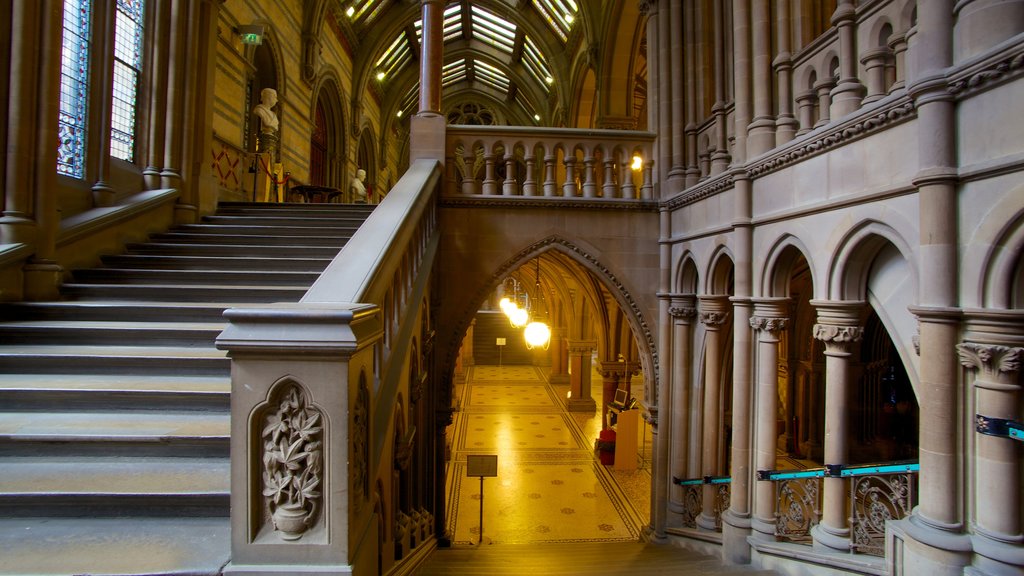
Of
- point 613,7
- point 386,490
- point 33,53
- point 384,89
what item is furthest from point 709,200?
point 384,89

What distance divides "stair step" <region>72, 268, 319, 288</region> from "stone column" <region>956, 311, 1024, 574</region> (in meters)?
4.45

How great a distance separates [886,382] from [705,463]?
7.23 m

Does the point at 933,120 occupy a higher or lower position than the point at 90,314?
higher

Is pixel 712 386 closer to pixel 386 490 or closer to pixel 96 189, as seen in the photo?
pixel 386 490

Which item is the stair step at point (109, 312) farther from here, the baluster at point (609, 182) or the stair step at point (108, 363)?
the baluster at point (609, 182)

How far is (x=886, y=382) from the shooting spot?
11.1 meters

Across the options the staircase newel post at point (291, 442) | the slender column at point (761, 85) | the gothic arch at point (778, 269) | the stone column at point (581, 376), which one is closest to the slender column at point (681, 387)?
the gothic arch at point (778, 269)

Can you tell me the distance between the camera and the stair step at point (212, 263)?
5.12 m

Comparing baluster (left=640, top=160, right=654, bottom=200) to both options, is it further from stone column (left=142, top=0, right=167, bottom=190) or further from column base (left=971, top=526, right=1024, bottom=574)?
stone column (left=142, top=0, right=167, bottom=190)

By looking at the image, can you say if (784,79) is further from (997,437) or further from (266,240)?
(266,240)

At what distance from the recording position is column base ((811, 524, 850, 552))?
12.6ft

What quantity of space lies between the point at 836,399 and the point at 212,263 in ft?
17.6

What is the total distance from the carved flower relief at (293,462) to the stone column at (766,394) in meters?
3.97

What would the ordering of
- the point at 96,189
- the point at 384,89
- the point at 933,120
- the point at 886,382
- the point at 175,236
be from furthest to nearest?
the point at 384,89, the point at 886,382, the point at 175,236, the point at 96,189, the point at 933,120
